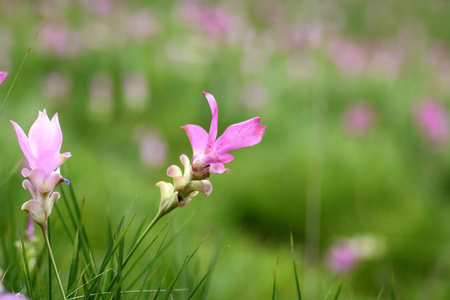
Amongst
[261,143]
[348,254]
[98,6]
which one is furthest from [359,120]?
[98,6]

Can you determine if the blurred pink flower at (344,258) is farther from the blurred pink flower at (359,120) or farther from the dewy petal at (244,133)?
the dewy petal at (244,133)

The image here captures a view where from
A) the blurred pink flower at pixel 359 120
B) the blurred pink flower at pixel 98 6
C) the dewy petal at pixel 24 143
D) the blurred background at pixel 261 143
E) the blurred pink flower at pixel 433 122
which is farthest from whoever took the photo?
the blurred pink flower at pixel 98 6

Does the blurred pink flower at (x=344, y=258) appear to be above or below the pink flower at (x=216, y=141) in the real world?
below

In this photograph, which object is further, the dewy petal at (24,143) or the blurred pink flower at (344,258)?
the blurred pink flower at (344,258)

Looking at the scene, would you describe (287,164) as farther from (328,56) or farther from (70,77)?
(328,56)

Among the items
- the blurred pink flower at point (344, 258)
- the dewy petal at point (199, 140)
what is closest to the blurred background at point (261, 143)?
the blurred pink flower at point (344, 258)

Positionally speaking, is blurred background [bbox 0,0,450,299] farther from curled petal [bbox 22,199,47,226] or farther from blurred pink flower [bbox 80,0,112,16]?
curled petal [bbox 22,199,47,226]

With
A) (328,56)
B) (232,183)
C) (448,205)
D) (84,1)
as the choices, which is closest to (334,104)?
(328,56)

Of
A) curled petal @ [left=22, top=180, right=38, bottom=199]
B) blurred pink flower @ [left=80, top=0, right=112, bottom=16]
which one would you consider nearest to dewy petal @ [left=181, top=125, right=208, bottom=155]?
curled petal @ [left=22, top=180, right=38, bottom=199]

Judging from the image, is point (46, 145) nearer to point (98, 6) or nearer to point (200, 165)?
point (200, 165)
